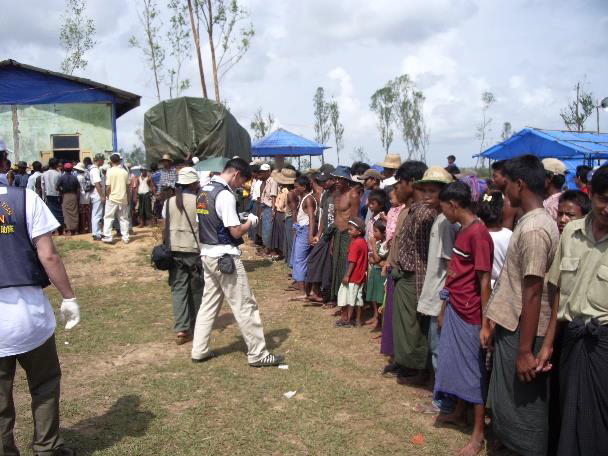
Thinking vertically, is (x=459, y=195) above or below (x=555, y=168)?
below

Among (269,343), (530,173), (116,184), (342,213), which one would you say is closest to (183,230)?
(269,343)

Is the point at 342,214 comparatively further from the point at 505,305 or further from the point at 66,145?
the point at 66,145

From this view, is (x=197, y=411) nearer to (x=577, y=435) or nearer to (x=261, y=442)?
(x=261, y=442)

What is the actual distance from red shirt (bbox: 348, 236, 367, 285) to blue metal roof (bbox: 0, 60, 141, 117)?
39.3 ft

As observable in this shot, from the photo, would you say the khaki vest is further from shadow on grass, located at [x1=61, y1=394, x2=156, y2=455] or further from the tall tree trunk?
the tall tree trunk

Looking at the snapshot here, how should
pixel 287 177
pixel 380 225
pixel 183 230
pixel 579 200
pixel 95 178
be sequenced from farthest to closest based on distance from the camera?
pixel 95 178 → pixel 287 177 → pixel 380 225 → pixel 183 230 → pixel 579 200

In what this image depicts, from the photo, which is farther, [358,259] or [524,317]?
[358,259]

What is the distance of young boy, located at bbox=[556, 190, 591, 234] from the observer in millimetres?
4207

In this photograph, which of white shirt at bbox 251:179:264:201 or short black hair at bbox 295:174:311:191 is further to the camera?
white shirt at bbox 251:179:264:201

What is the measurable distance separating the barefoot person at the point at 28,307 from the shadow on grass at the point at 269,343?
2.46m

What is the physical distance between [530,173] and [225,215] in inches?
111

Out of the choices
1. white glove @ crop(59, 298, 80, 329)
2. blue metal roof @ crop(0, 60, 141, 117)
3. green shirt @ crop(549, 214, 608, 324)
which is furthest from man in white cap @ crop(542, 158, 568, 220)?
blue metal roof @ crop(0, 60, 141, 117)

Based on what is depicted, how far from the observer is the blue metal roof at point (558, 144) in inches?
537

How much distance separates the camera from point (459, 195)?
3.70m
